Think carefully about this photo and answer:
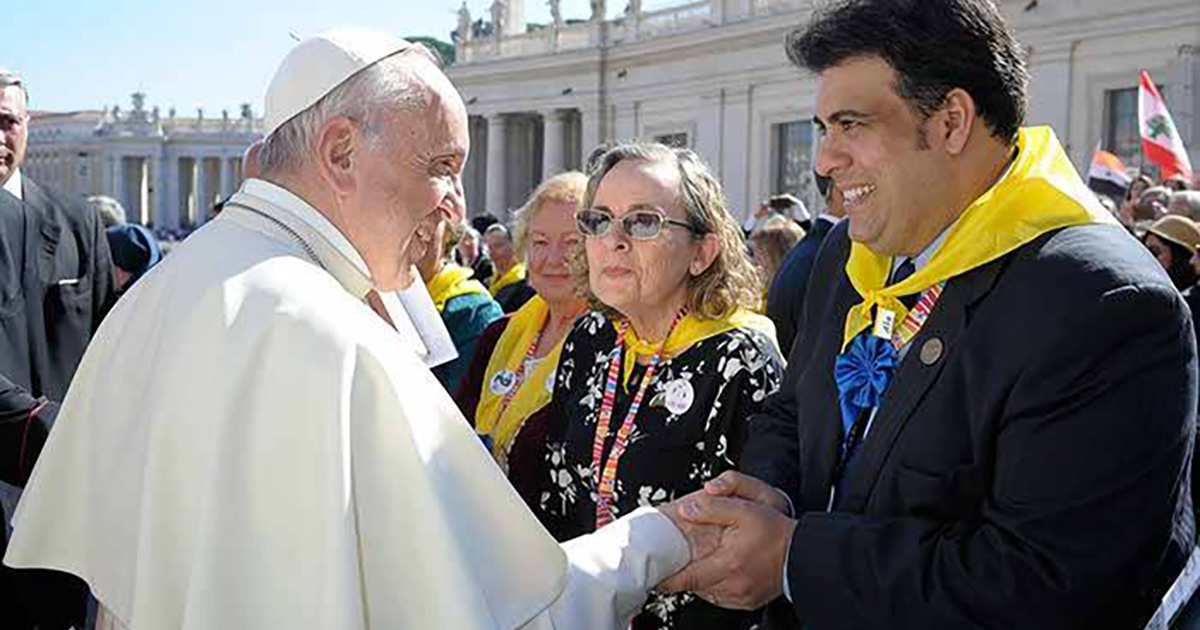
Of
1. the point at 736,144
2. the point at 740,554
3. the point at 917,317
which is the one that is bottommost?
the point at 740,554

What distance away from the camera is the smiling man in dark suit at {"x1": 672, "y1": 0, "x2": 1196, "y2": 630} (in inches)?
80.5

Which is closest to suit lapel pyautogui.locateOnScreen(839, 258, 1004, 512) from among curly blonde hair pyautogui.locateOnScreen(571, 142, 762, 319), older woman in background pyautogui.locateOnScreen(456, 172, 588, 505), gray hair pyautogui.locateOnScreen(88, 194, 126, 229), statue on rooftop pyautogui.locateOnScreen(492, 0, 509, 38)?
curly blonde hair pyautogui.locateOnScreen(571, 142, 762, 319)

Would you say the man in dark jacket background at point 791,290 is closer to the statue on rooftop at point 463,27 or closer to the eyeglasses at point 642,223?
the eyeglasses at point 642,223

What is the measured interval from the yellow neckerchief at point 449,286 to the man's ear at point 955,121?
11.1ft

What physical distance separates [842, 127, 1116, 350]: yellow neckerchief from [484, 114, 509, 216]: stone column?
117 feet

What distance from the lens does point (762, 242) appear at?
768cm

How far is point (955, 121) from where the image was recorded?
2387mm

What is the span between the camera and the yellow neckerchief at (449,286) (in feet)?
18.0

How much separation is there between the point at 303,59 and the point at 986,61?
→ 141 centimetres

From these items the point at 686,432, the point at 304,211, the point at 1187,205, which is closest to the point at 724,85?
the point at 1187,205

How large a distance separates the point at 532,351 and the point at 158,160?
9605cm

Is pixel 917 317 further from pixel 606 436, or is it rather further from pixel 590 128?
pixel 590 128

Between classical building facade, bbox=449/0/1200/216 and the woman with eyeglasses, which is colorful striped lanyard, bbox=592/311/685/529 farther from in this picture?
classical building facade, bbox=449/0/1200/216

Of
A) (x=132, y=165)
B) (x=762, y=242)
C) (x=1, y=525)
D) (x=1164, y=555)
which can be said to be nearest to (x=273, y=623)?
(x=1164, y=555)
